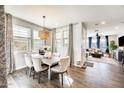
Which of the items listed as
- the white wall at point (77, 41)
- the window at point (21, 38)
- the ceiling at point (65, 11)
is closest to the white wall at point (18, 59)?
the window at point (21, 38)

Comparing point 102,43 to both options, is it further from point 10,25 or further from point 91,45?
point 10,25

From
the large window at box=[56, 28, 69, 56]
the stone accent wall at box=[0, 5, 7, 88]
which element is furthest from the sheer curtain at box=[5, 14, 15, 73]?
the large window at box=[56, 28, 69, 56]

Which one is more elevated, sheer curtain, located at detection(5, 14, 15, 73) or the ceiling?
the ceiling

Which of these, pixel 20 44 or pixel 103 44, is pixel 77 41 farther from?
pixel 103 44

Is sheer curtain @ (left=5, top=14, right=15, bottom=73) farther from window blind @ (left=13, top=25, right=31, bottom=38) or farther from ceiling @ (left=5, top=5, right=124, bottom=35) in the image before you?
window blind @ (left=13, top=25, right=31, bottom=38)

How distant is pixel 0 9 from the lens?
5.52 ft

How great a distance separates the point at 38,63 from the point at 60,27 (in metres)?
3.96

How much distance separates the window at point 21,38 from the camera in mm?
4764

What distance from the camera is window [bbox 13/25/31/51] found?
4.76 m
